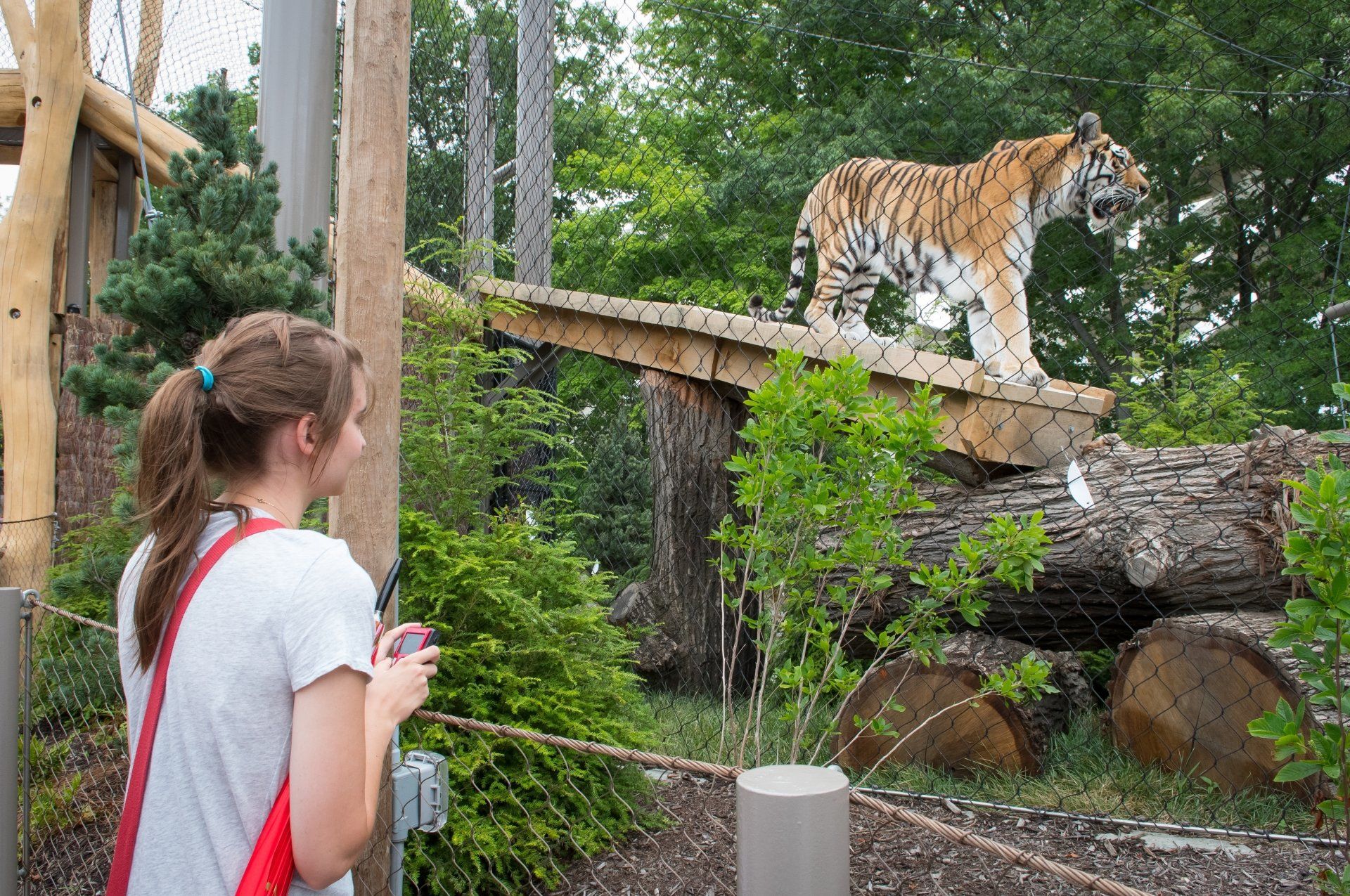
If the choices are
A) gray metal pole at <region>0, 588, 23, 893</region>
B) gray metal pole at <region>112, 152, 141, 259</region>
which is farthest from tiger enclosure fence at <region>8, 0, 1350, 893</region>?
gray metal pole at <region>0, 588, 23, 893</region>

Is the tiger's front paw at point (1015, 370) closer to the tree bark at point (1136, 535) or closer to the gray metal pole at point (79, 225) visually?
the tree bark at point (1136, 535)

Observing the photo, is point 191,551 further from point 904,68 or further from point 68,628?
point 904,68

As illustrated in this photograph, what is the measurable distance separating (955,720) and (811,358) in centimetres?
172

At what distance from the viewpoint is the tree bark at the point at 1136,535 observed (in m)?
3.38

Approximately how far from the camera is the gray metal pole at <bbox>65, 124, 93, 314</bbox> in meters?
4.90

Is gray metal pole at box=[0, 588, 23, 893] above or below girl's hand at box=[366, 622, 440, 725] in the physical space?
below

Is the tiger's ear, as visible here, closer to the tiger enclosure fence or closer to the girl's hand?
the tiger enclosure fence

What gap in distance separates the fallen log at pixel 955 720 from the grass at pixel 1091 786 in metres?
0.06

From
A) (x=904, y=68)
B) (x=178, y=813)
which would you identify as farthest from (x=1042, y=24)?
(x=178, y=813)

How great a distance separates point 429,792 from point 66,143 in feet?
15.1

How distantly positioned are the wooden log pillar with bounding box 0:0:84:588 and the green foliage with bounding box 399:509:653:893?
2.98 metres

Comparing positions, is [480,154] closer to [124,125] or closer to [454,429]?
[124,125]

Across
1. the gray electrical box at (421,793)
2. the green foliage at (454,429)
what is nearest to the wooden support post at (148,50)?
the green foliage at (454,429)

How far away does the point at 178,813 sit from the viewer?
0.96 m
